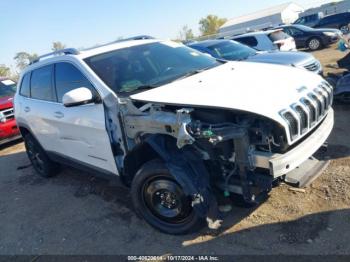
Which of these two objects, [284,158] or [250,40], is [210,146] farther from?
[250,40]

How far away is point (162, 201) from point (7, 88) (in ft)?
27.1

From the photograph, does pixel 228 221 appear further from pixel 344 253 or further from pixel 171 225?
pixel 344 253

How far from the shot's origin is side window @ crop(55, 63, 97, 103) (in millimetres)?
4316

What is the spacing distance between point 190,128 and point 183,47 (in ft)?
7.36

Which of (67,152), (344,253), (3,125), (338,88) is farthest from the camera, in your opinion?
(3,125)

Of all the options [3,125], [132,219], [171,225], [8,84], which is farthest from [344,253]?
[8,84]

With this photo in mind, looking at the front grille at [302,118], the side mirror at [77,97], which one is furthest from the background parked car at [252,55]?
the side mirror at [77,97]

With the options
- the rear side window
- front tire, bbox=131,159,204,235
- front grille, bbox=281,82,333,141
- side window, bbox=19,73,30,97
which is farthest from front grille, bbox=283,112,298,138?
the rear side window

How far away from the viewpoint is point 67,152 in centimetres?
506

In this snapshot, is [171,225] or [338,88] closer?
[171,225]

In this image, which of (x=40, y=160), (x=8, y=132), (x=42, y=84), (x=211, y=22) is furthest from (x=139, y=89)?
(x=211, y=22)

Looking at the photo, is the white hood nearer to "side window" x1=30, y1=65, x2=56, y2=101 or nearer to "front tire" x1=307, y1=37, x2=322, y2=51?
"side window" x1=30, y1=65, x2=56, y2=101

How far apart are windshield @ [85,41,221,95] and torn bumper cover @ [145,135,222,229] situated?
855 mm

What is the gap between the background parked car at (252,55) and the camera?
8.21 m
